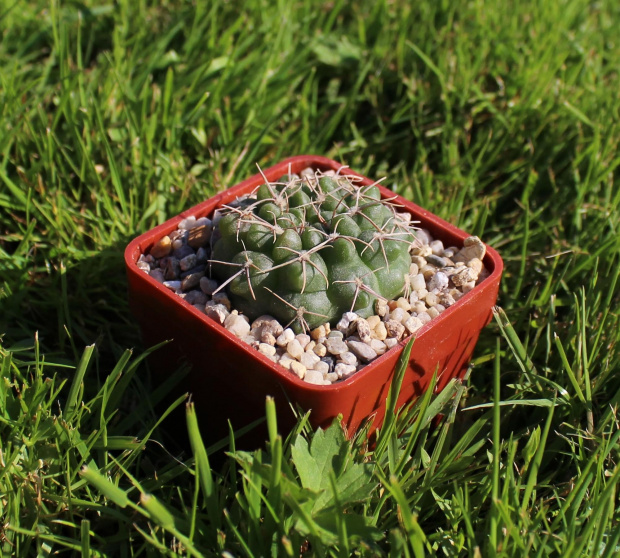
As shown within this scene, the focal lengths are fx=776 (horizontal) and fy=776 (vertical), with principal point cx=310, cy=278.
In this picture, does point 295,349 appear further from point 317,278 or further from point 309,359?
point 317,278

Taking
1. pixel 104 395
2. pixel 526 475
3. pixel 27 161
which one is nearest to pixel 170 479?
pixel 104 395

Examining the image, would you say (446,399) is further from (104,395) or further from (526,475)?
(104,395)

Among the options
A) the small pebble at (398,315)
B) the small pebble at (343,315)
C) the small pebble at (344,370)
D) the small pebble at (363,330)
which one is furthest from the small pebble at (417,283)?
the small pebble at (344,370)

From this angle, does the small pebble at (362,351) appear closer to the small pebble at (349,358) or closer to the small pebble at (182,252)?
the small pebble at (349,358)

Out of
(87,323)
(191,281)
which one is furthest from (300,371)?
(87,323)

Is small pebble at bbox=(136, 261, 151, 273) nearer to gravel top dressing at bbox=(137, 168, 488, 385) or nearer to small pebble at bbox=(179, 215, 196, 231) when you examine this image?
gravel top dressing at bbox=(137, 168, 488, 385)

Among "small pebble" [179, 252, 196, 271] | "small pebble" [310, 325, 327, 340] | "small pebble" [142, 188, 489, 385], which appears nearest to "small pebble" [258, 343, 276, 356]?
"small pebble" [142, 188, 489, 385]

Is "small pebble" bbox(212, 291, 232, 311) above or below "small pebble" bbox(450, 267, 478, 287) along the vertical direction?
below

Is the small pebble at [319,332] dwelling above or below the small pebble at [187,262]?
above
